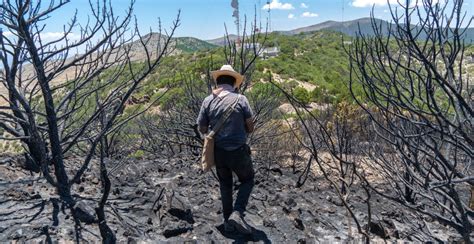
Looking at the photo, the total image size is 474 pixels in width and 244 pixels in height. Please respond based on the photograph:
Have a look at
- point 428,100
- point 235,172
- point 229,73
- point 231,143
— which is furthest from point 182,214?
point 428,100

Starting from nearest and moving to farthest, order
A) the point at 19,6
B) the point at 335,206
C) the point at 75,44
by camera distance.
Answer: the point at 19,6 → the point at 75,44 → the point at 335,206

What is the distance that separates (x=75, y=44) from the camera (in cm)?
509

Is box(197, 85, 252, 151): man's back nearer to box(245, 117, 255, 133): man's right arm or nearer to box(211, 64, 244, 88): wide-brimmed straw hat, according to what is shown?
box(245, 117, 255, 133): man's right arm

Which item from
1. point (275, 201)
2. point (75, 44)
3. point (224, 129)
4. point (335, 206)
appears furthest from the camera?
point (335, 206)

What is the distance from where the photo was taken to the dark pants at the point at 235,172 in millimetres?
4703

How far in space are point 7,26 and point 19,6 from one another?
12.6 inches

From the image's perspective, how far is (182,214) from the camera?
508 centimetres

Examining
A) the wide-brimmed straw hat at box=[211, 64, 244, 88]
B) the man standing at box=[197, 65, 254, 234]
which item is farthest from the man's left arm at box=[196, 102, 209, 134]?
the wide-brimmed straw hat at box=[211, 64, 244, 88]

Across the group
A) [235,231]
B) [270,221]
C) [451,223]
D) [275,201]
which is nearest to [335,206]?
[275,201]

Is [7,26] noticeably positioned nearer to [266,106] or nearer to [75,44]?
[75,44]

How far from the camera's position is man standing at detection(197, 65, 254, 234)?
465 centimetres

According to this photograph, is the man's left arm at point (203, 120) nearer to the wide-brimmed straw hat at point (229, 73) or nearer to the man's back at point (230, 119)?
the man's back at point (230, 119)

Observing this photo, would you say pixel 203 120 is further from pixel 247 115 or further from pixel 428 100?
pixel 428 100

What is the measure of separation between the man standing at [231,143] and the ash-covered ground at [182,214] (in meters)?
0.27
